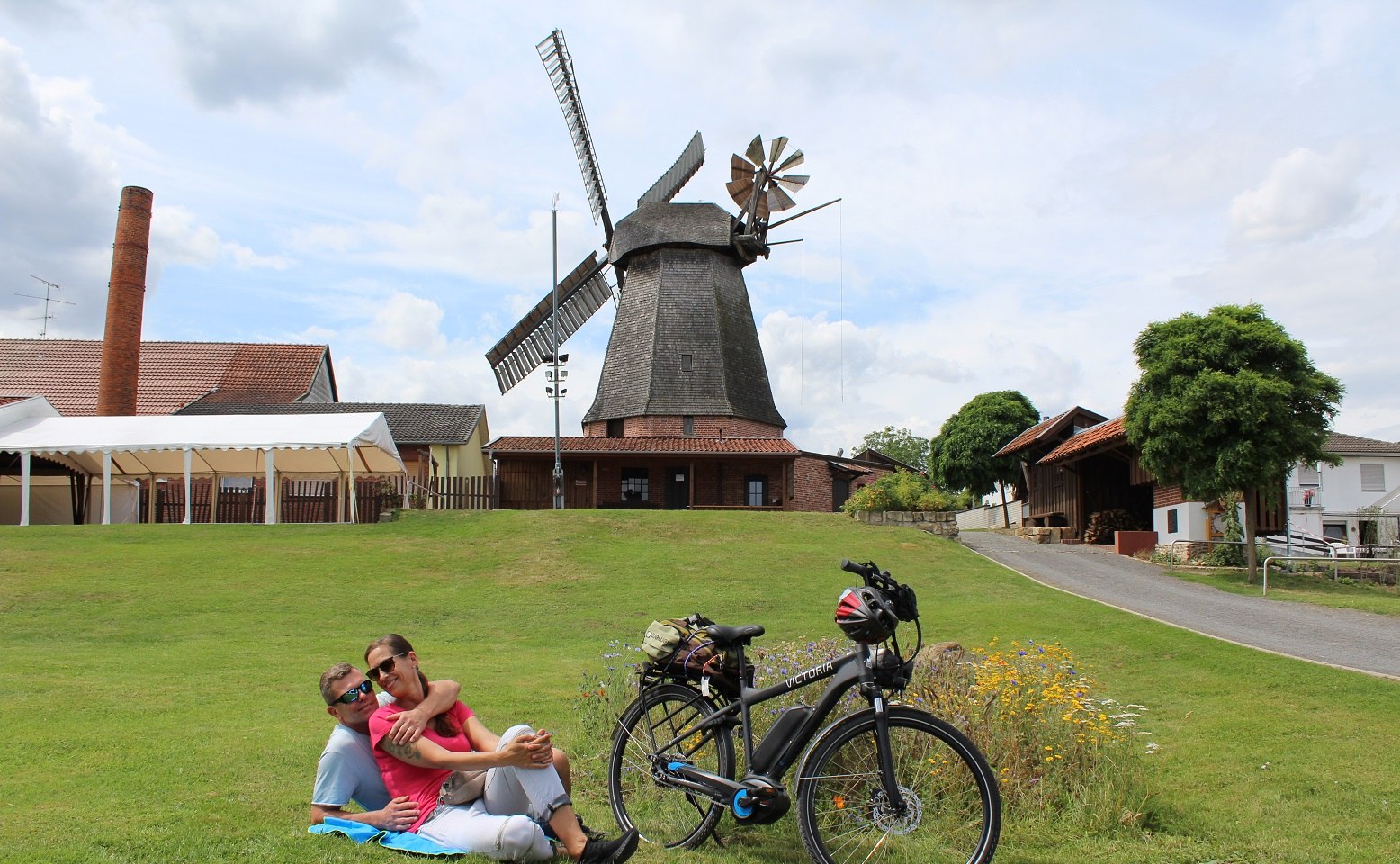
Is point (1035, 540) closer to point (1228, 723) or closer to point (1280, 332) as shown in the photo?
point (1280, 332)

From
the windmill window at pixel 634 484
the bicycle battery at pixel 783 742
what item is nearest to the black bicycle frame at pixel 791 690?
the bicycle battery at pixel 783 742

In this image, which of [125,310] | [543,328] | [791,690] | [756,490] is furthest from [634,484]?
[791,690]

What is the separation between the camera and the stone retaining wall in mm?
25422

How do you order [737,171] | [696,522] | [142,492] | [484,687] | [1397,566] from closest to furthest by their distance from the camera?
[484,687], [1397,566], [696,522], [142,492], [737,171]

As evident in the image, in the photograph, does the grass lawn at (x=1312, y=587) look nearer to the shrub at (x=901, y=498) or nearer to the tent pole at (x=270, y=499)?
the shrub at (x=901, y=498)

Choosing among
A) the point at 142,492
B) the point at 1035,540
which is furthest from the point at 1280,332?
the point at 142,492

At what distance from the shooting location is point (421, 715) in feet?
15.3

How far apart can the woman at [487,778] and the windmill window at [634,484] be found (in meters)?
30.7

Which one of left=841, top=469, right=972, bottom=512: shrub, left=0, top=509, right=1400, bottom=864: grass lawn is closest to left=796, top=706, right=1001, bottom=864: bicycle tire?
left=0, top=509, right=1400, bottom=864: grass lawn

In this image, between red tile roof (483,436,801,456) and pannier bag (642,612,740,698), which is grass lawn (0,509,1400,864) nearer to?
pannier bag (642,612,740,698)

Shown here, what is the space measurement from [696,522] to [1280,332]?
13083 mm

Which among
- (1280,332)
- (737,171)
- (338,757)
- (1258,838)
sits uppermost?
(737,171)

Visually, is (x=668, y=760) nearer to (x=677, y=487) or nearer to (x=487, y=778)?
(x=487, y=778)

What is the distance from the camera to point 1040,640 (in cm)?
1197
